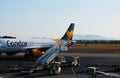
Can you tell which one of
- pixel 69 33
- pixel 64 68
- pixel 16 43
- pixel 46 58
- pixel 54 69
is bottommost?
pixel 64 68

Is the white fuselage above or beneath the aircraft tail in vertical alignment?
beneath

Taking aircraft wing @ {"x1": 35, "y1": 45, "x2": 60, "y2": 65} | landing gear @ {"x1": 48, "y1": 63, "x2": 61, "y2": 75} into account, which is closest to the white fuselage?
aircraft wing @ {"x1": 35, "y1": 45, "x2": 60, "y2": 65}

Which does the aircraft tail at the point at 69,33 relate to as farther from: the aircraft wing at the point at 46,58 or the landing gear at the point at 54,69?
the landing gear at the point at 54,69

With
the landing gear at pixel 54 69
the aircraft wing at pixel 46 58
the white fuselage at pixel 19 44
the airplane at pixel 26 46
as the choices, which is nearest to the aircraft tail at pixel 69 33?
the airplane at pixel 26 46

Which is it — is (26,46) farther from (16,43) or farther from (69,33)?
(69,33)

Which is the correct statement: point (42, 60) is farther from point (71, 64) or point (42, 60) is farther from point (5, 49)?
point (5, 49)

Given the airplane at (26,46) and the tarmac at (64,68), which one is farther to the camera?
the airplane at (26,46)

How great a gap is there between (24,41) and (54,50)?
18.3m

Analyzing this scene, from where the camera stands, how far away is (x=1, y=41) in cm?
4431

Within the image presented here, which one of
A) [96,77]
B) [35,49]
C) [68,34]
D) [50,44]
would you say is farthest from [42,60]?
[68,34]

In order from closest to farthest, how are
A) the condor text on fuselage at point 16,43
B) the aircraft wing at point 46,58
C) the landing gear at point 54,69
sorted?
the landing gear at point 54,69 → the aircraft wing at point 46,58 → the condor text on fuselage at point 16,43

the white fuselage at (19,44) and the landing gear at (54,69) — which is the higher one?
the white fuselage at (19,44)

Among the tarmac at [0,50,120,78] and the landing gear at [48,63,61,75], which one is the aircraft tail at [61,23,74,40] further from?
the landing gear at [48,63,61,75]

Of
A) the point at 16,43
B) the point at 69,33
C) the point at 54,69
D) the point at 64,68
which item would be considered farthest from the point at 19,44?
the point at 54,69
